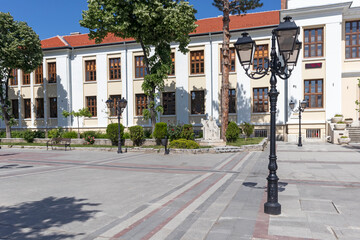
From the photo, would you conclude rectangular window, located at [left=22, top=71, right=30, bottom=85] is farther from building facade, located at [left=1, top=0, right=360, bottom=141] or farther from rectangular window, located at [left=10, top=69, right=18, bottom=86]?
rectangular window, located at [left=10, top=69, right=18, bottom=86]

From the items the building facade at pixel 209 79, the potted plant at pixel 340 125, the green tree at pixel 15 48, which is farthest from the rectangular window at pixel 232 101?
the green tree at pixel 15 48

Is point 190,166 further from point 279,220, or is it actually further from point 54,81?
point 54,81

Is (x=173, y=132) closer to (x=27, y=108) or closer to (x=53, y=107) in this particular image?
(x=53, y=107)

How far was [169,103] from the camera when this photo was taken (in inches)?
1022

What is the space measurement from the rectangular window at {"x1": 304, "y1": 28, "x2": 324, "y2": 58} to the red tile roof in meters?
2.98

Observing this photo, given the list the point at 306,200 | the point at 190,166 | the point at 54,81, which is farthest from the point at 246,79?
the point at 54,81

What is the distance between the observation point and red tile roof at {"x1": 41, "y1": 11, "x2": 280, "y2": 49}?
25.0 metres

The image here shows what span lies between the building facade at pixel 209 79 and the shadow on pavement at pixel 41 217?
1948cm

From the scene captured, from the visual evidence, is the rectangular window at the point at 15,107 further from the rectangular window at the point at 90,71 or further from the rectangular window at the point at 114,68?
the rectangular window at the point at 114,68

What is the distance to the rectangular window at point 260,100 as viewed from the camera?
77.3 ft

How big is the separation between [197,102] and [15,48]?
17130mm

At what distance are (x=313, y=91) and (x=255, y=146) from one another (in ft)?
35.4

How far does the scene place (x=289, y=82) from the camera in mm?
22812

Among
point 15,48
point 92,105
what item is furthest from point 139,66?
point 15,48
